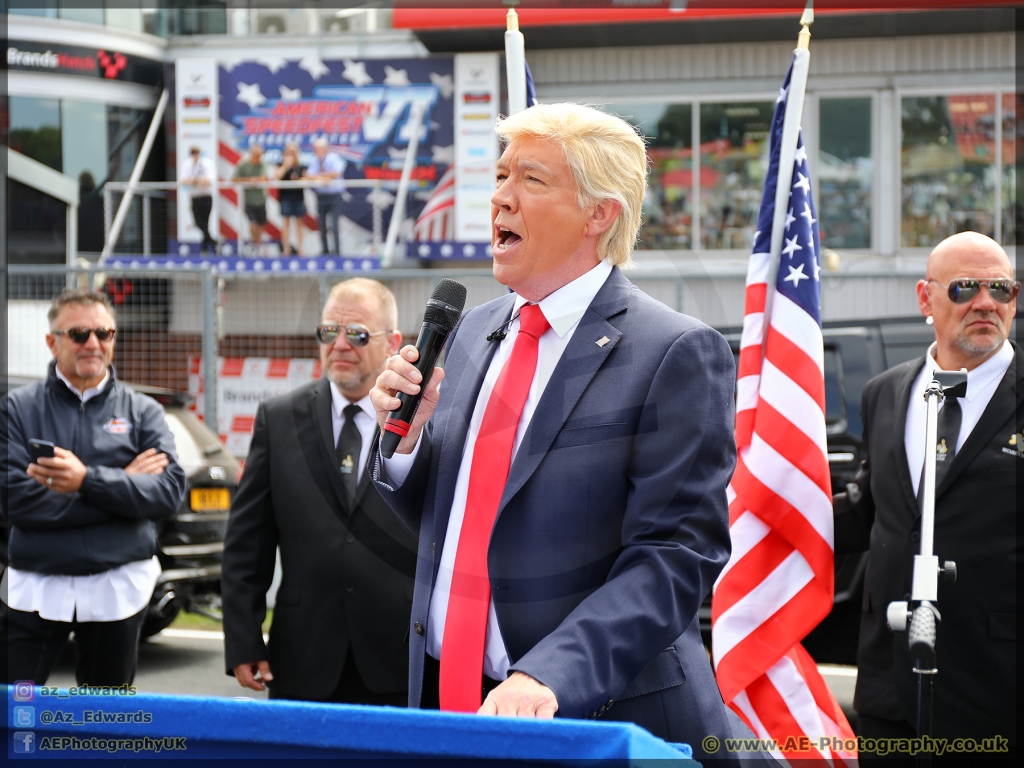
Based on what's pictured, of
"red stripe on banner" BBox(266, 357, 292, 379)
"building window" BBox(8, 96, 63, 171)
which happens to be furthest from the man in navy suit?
"building window" BBox(8, 96, 63, 171)

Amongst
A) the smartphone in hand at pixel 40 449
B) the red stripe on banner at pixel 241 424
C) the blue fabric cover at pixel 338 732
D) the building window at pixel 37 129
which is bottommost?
the red stripe on banner at pixel 241 424

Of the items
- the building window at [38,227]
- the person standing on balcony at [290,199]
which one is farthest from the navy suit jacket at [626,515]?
the building window at [38,227]

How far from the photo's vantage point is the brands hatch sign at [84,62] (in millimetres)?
18266

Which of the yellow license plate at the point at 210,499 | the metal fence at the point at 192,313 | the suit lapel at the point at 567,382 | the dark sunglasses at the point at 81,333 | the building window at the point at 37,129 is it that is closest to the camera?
the suit lapel at the point at 567,382

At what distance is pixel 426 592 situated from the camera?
7.13ft

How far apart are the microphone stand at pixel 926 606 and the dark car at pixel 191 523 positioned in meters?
4.67

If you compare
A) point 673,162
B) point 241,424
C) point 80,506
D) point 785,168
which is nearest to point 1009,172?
point 673,162

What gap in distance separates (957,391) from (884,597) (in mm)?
943

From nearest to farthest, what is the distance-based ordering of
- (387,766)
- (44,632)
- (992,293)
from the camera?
(387,766)
(992,293)
(44,632)

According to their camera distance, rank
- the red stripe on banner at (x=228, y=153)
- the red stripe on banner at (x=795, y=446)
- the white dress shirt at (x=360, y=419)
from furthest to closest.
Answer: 1. the red stripe on banner at (x=228, y=153)
2. the white dress shirt at (x=360, y=419)
3. the red stripe on banner at (x=795, y=446)

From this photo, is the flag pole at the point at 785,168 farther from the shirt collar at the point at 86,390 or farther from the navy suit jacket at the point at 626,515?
the shirt collar at the point at 86,390

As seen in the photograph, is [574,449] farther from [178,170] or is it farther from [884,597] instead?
[178,170]

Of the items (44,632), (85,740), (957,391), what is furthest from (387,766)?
(44,632)

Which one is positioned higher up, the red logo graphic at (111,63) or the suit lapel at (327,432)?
the red logo graphic at (111,63)
